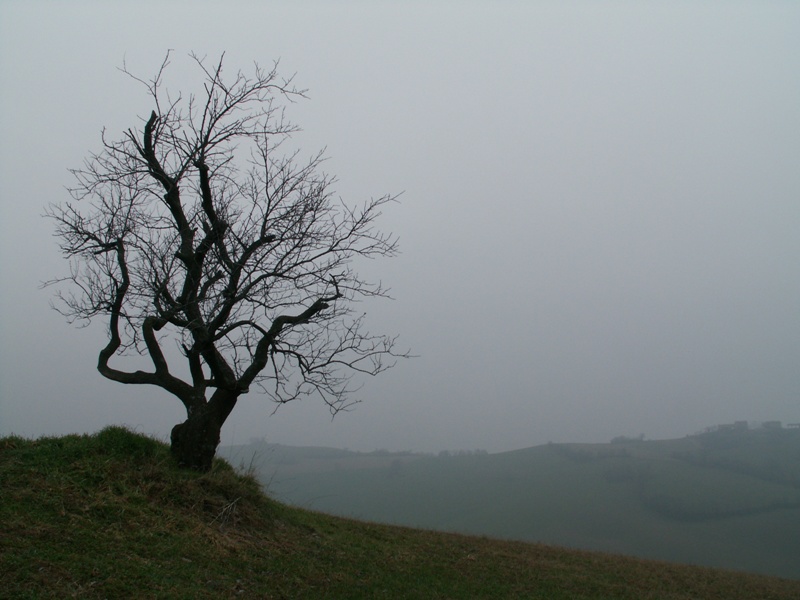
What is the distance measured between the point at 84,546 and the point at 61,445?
276 cm

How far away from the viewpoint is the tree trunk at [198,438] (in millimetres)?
9391

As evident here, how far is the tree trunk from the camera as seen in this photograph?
30.8 feet

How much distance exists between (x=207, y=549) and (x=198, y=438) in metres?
2.24

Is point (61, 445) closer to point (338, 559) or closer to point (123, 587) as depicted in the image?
point (123, 587)

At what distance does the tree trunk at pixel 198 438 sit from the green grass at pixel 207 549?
205 mm

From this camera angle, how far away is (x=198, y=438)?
9.42m

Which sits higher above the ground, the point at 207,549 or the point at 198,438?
the point at 198,438

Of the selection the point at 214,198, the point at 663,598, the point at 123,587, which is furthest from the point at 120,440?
the point at 663,598

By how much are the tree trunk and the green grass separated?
205 mm

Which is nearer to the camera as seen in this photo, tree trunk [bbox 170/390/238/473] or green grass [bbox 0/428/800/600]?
green grass [bbox 0/428/800/600]

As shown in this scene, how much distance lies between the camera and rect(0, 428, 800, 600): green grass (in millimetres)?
6227

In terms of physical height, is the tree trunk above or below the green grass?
above

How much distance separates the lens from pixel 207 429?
9484mm

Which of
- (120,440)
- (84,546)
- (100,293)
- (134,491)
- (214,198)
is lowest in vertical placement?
(84,546)
